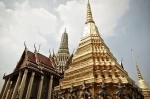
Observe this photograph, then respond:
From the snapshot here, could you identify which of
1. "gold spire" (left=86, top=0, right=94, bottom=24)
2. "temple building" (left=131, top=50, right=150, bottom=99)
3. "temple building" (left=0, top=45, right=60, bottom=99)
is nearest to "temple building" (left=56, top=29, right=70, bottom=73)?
"temple building" (left=0, top=45, right=60, bottom=99)

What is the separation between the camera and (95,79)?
10414mm

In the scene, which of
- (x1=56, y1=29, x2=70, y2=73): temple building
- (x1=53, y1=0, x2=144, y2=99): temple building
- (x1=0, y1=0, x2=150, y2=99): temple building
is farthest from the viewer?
(x1=56, y1=29, x2=70, y2=73): temple building

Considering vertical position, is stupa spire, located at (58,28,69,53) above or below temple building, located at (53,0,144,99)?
above

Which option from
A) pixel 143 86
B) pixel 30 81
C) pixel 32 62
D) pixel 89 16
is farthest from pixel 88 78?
pixel 143 86

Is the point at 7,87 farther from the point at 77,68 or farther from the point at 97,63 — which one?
the point at 97,63

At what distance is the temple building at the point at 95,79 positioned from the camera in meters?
9.90

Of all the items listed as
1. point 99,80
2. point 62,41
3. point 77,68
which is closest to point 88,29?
point 77,68

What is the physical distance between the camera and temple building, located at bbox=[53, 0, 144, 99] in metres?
9.90

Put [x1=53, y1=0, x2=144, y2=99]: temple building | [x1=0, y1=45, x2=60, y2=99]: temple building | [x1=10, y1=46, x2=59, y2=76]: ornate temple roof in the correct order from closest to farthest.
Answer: [x1=53, y1=0, x2=144, y2=99]: temple building, [x1=0, y1=45, x2=60, y2=99]: temple building, [x1=10, y1=46, x2=59, y2=76]: ornate temple roof

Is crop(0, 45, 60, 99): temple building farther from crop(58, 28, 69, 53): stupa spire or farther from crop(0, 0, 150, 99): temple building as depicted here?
crop(58, 28, 69, 53): stupa spire

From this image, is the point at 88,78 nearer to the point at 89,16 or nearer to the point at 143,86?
the point at 89,16

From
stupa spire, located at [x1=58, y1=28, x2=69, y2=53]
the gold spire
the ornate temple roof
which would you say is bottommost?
the ornate temple roof

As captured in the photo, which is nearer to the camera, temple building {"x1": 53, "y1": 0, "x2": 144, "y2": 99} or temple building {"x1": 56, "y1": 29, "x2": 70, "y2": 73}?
temple building {"x1": 53, "y1": 0, "x2": 144, "y2": 99}

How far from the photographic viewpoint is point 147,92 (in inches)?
906
